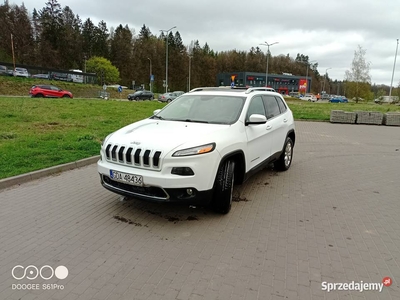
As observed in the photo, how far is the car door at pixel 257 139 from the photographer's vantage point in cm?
441

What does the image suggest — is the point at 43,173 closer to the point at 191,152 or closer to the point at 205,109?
the point at 205,109

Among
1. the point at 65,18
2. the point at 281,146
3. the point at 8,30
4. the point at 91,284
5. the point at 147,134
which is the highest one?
the point at 65,18

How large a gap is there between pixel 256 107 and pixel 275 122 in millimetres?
758

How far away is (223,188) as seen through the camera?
373 centimetres

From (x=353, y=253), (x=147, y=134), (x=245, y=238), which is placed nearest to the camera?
(x=353, y=253)

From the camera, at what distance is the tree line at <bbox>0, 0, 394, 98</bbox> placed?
60344mm

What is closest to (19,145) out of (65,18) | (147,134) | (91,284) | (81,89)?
(147,134)

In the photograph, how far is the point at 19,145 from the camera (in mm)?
7047

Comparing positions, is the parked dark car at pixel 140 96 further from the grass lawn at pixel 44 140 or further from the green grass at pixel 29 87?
the grass lawn at pixel 44 140

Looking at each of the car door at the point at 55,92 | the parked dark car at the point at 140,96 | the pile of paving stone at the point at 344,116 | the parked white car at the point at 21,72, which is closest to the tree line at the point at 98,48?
the parked white car at the point at 21,72

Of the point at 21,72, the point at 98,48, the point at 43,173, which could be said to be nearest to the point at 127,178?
the point at 43,173

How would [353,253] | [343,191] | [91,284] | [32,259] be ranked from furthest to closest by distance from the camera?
[343,191] → [353,253] → [32,259] → [91,284]

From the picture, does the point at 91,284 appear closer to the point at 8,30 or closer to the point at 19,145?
the point at 19,145

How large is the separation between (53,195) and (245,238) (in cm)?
315
